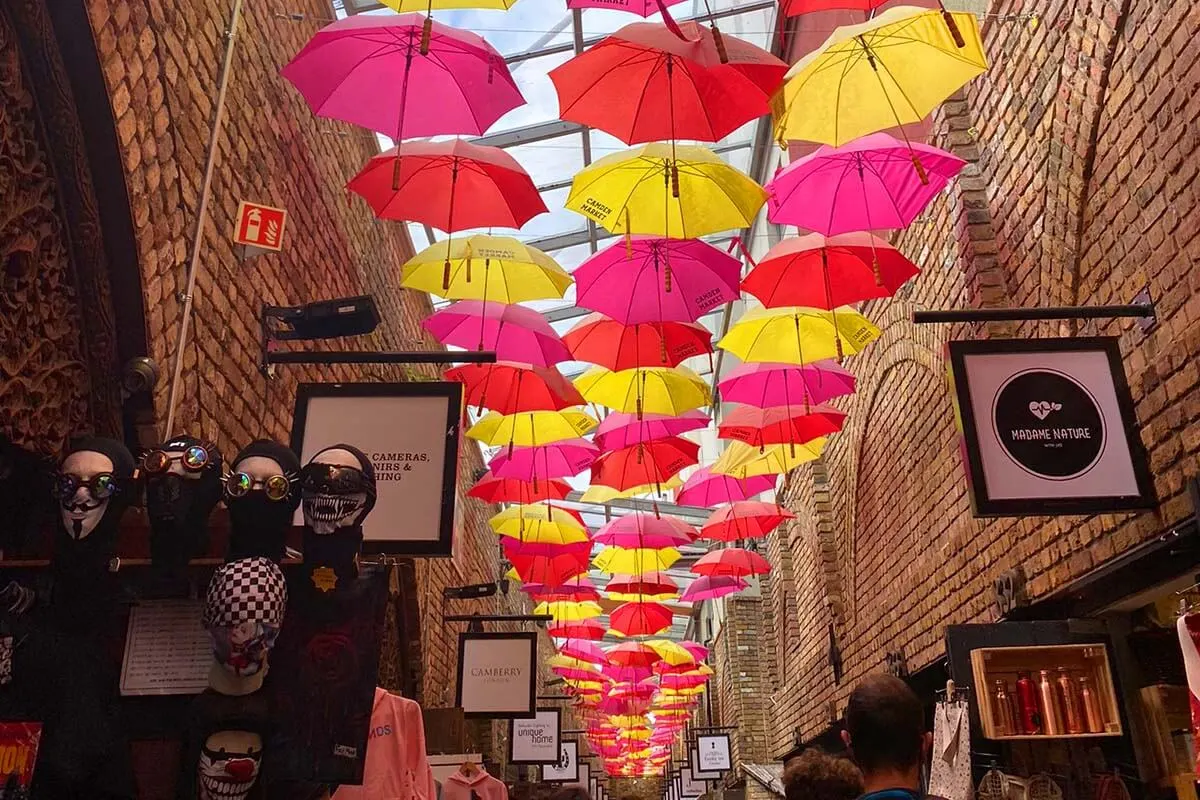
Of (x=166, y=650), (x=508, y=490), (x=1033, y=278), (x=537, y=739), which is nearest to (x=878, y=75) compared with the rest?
(x=1033, y=278)

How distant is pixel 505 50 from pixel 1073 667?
588 centimetres

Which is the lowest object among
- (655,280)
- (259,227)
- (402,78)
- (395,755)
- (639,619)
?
(395,755)

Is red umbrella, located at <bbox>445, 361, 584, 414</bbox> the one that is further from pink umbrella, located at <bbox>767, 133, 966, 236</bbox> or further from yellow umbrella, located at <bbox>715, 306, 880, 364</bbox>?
pink umbrella, located at <bbox>767, 133, 966, 236</bbox>

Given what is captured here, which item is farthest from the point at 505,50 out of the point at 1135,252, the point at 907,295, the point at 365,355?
the point at 1135,252

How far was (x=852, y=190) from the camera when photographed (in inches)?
177

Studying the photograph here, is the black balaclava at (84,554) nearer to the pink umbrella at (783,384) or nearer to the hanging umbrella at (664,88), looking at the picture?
the hanging umbrella at (664,88)

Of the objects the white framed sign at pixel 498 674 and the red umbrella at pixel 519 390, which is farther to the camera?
the white framed sign at pixel 498 674

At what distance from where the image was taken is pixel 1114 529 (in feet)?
12.1

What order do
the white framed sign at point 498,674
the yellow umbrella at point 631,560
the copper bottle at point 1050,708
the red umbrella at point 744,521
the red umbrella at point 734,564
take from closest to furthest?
the copper bottle at point 1050,708 → the white framed sign at point 498,674 → the red umbrella at point 744,521 → the red umbrella at point 734,564 → the yellow umbrella at point 631,560

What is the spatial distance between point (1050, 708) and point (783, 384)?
249 cm

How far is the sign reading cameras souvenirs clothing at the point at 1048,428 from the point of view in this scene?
341cm

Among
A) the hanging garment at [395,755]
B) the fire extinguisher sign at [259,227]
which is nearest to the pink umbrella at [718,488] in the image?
the fire extinguisher sign at [259,227]

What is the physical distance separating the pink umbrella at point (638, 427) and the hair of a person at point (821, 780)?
11.9ft

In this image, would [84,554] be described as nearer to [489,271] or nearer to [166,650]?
[166,650]
